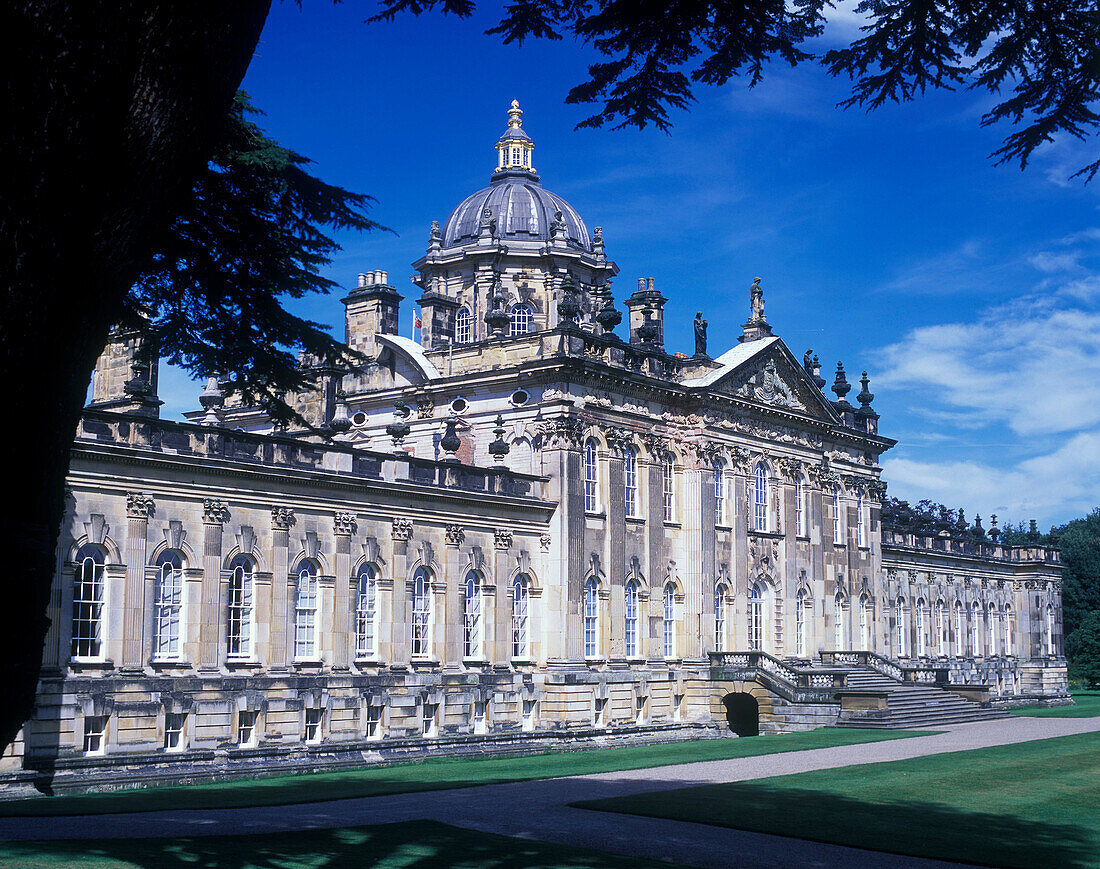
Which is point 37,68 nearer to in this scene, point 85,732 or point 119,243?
point 119,243

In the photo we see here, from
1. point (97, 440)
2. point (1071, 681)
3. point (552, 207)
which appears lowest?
point (1071, 681)

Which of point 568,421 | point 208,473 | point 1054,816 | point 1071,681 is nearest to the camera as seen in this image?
point 1054,816

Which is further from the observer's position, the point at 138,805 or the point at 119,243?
the point at 138,805

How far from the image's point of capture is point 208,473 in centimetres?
2939

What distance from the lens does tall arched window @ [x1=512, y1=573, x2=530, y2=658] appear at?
37500 millimetres

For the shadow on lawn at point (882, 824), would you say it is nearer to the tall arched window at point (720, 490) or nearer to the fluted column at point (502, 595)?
the fluted column at point (502, 595)

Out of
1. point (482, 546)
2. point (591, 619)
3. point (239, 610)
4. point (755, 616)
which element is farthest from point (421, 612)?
point (755, 616)

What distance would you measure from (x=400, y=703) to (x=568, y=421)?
32.6ft

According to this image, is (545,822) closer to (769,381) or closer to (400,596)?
(400,596)

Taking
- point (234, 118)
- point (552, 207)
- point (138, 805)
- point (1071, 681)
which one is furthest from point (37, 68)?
point (1071, 681)

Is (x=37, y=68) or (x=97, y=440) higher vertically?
(x=97, y=440)

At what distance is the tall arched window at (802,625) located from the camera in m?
47.9

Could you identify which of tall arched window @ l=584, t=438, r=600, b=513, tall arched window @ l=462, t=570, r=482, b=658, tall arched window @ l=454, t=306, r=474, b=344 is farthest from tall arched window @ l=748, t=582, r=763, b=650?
tall arched window @ l=454, t=306, r=474, b=344

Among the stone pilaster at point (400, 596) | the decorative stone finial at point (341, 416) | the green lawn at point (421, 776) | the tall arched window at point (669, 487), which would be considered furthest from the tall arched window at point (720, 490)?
the stone pilaster at point (400, 596)
